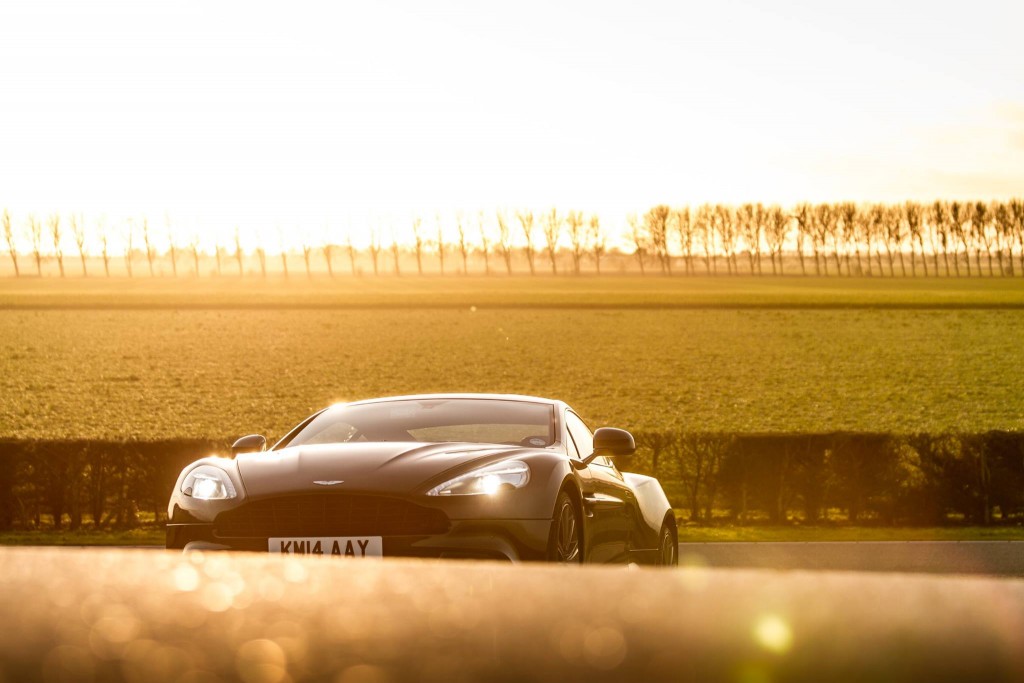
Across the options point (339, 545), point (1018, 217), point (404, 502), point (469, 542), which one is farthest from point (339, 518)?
point (1018, 217)

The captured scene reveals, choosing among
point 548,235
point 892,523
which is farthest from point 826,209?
point 892,523

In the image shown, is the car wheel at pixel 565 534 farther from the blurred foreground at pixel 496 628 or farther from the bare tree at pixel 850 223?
the bare tree at pixel 850 223

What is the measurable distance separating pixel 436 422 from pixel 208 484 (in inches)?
74.2

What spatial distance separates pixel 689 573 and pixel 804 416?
37.4 metres

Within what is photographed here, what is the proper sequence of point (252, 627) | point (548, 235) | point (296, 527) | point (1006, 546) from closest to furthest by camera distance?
point (252, 627)
point (296, 527)
point (1006, 546)
point (548, 235)

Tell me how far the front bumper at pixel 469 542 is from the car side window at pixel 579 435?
5.37 ft

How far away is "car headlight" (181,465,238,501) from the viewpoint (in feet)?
24.4

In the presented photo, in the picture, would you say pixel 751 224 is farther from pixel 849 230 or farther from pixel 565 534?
pixel 565 534

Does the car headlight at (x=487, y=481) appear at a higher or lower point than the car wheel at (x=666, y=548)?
higher

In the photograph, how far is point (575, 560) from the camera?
26.3 feet

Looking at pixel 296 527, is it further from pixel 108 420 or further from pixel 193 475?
pixel 108 420

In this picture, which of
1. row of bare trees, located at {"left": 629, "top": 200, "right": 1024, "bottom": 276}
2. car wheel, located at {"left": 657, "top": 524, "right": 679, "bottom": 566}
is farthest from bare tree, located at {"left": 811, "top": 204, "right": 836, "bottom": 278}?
car wheel, located at {"left": 657, "top": 524, "right": 679, "bottom": 566}

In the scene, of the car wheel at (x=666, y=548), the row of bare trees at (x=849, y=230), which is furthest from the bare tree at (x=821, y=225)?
the car wheel at (x=666, y=548)

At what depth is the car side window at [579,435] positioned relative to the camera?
29.4ft
